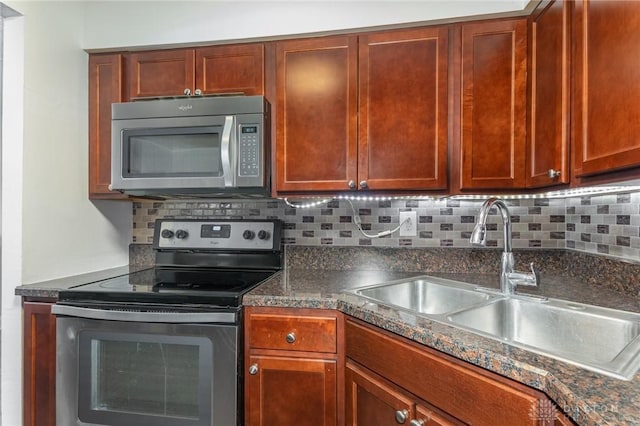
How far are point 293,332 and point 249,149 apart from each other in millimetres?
821

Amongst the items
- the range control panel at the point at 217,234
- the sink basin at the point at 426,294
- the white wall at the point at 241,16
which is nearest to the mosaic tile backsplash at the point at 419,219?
the range control panel at the point at 217,234

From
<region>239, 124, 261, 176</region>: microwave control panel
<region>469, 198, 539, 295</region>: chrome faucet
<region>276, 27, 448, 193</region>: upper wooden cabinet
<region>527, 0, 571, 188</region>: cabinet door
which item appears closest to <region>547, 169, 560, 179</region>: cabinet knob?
<region>527, 0, 571, 188</region>: cabinet door

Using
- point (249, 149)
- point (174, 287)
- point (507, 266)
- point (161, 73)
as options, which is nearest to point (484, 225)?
point (507, 266)

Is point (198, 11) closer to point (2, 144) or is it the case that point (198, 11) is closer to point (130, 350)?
point (2, 144)

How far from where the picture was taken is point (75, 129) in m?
1.69

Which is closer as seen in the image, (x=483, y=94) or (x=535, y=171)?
(x=535, y=171)

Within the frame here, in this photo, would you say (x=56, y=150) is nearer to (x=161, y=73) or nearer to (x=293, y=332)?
(x=161, y=73)

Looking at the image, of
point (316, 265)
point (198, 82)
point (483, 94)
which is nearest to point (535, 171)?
point (483, 94)

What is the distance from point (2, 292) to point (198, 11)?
1.54 m

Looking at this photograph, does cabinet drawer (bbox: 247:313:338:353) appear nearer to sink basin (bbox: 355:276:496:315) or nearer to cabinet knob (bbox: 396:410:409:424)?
sink basin (bbox: 355:276:496:315)

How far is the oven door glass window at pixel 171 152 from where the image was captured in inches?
62.4

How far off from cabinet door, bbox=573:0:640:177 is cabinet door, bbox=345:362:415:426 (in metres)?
0.91

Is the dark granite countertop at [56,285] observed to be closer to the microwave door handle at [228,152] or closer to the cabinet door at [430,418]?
the microwave door handle at [228,152]

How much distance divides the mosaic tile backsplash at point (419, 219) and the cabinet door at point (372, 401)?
30.7 inches
